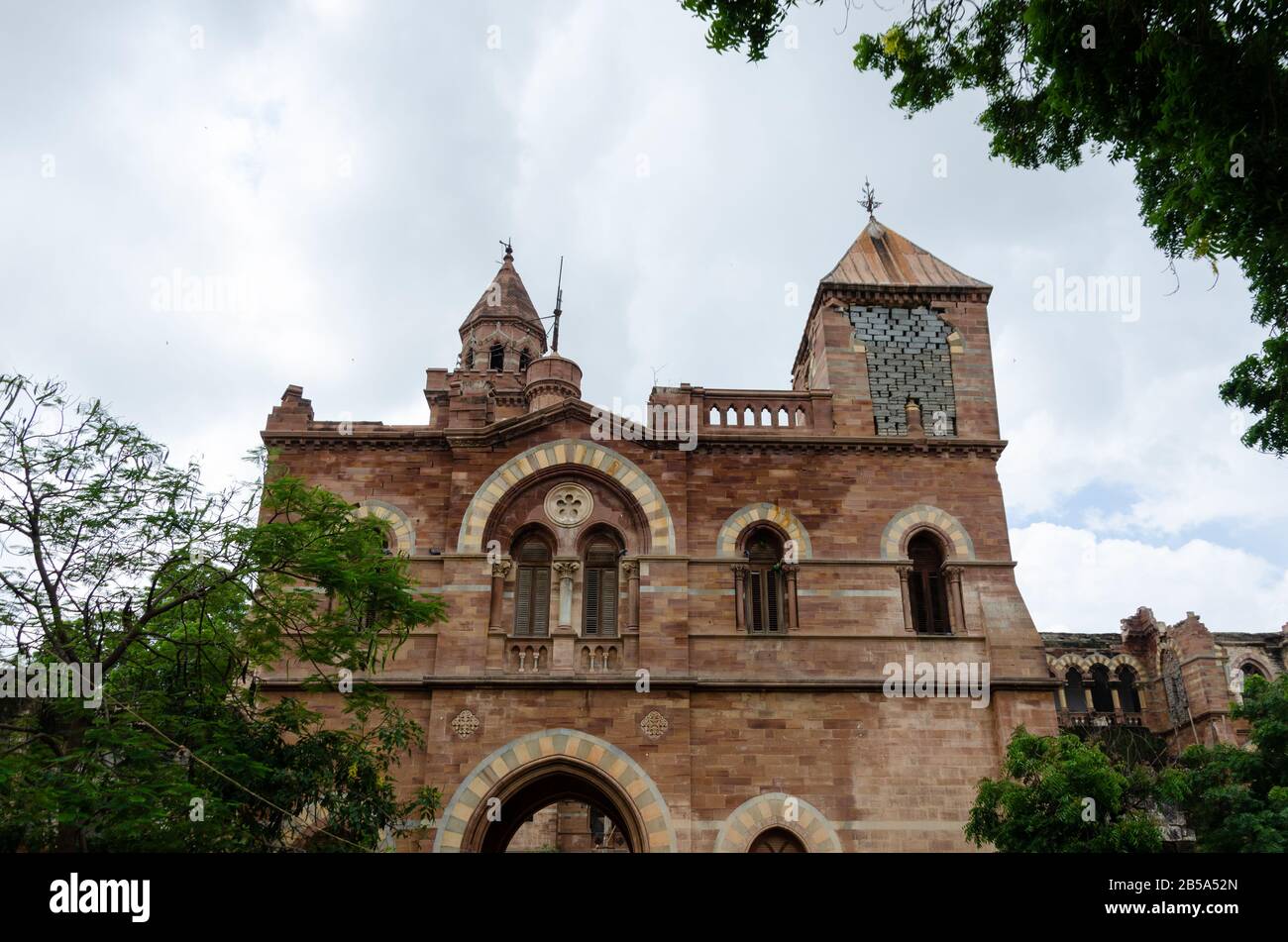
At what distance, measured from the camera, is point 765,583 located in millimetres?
17688

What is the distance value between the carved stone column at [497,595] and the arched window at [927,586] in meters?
7.23

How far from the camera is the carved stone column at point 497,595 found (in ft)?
55.3

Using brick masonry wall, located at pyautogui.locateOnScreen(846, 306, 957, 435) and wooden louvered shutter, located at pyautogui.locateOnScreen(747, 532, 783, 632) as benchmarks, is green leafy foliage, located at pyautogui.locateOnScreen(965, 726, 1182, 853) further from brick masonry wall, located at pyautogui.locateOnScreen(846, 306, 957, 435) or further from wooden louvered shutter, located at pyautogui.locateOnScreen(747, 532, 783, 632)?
brick masonry wall, located at pyautogui.locateOnScreen(846, 306, 957, 435)

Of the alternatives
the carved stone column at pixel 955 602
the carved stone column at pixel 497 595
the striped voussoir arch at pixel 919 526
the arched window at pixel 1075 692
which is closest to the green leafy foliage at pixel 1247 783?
the carved stone column at pixel 955 602

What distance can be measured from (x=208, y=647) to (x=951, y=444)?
13138mm

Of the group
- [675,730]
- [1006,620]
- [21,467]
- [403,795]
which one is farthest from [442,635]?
[1006,620]

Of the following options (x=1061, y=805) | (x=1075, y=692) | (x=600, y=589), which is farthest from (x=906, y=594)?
(x=1075, y=692)

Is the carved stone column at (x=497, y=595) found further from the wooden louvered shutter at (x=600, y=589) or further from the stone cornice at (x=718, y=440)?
the stone cornice at (x=718, y=440)

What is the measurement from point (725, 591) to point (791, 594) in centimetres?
117

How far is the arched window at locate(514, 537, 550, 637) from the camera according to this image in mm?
17328

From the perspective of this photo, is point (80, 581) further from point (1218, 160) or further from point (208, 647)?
point (1218, 160)

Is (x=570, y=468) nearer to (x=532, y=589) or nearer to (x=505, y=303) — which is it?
(x=532, y=589)

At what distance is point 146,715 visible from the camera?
34.8 ft

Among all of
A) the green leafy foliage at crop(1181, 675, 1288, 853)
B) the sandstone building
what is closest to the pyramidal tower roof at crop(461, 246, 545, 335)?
the sandstone building
